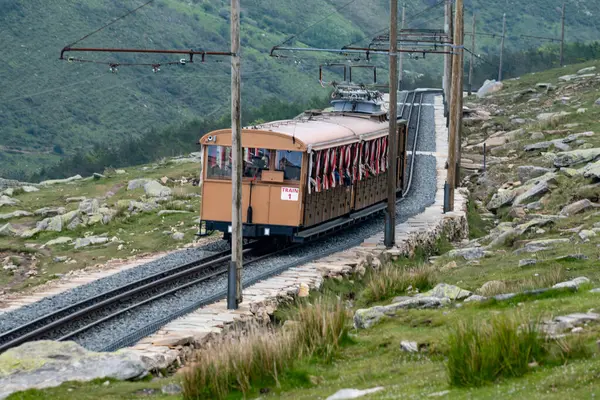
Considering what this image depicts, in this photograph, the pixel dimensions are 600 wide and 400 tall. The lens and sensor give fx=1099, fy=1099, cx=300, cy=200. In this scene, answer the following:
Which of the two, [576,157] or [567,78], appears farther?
[567,78]

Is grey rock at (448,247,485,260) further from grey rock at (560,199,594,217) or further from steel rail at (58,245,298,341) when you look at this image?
steel rail at (58,245,298,341)

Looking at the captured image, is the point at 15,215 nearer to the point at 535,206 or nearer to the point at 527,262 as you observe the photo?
the point at 535,206

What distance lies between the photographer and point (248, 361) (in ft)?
40.7

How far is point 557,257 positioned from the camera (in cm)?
1944

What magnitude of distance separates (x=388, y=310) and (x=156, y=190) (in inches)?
1017

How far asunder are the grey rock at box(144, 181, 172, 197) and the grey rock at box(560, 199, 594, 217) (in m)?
16.7

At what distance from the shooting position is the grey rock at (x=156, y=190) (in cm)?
4000

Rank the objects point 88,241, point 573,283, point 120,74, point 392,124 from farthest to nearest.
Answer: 1. point 120,74
2. point 88,241
3. point 392,124
4. point 573,283

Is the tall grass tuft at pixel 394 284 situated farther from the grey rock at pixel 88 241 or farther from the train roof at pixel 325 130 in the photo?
the grey rock at pixel 88 241

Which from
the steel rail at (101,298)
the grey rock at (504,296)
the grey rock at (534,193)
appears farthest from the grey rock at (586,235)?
the grey rock at (534,193)

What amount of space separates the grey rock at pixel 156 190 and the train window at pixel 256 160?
14954 mm

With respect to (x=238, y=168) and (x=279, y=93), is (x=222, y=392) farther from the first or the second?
(x=279, y=93)

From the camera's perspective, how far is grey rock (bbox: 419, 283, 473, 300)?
650 inches

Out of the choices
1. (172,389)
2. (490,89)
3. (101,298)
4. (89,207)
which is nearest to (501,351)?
(172,389)
